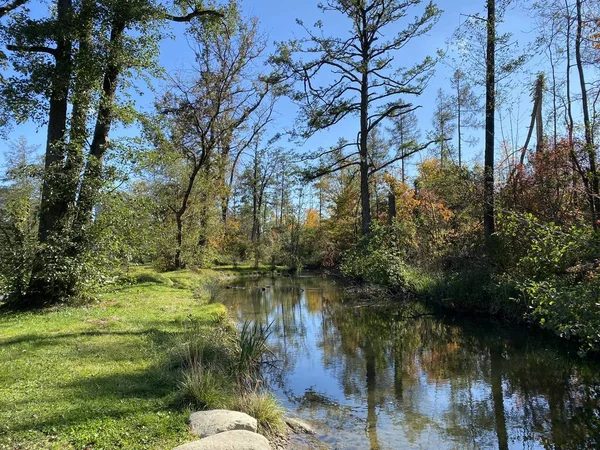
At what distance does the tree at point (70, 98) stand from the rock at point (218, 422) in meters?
7.33

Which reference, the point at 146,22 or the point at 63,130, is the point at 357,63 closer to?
the point at 146,22

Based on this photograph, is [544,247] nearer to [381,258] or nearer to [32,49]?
[381,258]

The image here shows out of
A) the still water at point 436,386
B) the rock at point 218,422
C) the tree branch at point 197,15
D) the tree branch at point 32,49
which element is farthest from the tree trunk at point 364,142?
the rock at point 218,422

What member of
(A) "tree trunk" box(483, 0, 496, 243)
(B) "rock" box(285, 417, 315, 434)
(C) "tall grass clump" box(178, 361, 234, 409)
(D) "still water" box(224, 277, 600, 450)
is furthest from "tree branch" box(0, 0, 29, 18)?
(A) "tree trunk" box(483, 0, 496, 243)

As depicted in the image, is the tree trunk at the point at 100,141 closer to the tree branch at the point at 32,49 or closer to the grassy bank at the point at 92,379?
the tree branch at the point at 32,49

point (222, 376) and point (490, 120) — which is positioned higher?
point (490, 120)

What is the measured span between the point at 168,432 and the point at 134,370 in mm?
2196

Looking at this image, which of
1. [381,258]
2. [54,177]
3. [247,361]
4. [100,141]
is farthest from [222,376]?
[381,258]

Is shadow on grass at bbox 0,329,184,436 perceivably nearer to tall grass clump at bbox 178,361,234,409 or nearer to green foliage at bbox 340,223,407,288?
tall grass clump at bbox 178,361,234,409

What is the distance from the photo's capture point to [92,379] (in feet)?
18.3

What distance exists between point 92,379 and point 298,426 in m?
2.75

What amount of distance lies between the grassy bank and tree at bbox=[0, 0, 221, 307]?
4.66ft

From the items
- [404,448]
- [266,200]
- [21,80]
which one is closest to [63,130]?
[21,80]

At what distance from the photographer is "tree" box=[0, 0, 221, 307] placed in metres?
10.0
